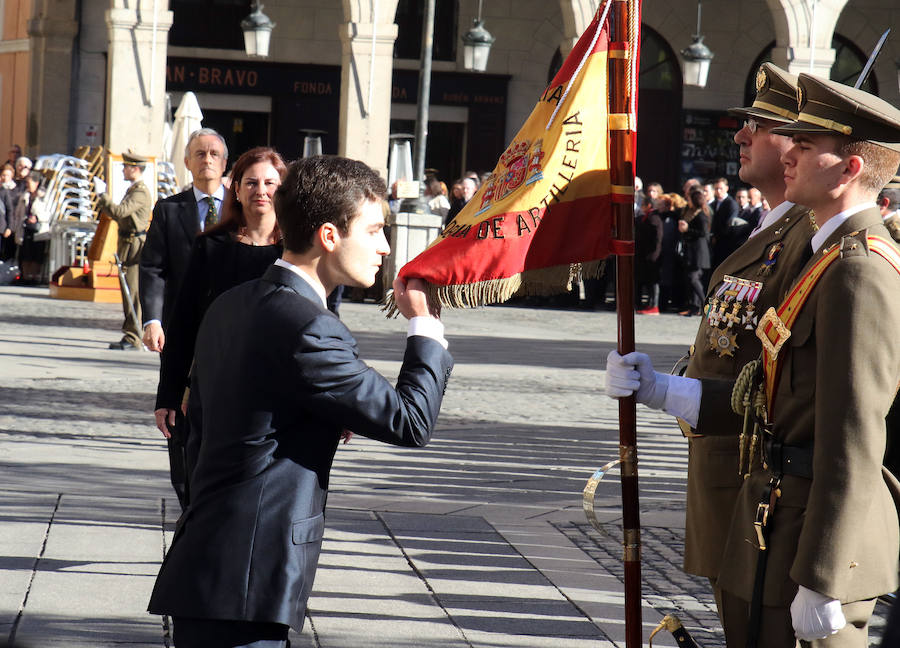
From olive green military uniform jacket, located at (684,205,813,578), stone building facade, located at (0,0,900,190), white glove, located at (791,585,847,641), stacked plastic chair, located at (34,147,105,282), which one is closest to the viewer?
white glove, located at (791,585,847,641)

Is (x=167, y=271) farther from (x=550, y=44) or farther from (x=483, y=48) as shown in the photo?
(x=550, y=44)

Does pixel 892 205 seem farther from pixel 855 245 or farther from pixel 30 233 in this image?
pixel 30 233

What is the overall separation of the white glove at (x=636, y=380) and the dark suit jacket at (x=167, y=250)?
313 cm

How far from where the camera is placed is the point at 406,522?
22.1 ft

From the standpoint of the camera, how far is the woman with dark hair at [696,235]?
19.6m

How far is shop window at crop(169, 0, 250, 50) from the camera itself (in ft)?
92.2

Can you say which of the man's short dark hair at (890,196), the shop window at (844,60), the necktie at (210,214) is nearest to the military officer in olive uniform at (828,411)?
the necktie at (210,214)

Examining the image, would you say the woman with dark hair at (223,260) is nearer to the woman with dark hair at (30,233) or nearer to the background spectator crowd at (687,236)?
the background spectator crowd at (687,236)

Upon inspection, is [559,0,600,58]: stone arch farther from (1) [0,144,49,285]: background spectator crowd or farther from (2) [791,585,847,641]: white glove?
(2) [791,585,847,641]: white glove

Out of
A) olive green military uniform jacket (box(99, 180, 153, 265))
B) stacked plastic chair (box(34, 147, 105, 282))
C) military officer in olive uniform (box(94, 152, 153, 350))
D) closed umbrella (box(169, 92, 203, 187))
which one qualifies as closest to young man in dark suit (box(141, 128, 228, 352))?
military officer in olive uniform (box(94, 152, 153, 350))

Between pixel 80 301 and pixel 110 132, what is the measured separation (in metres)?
4.59

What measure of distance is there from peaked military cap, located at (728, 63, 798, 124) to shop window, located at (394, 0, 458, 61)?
2528 centimetres

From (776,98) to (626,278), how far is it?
0.73 m

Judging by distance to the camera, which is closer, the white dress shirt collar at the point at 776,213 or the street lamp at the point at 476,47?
the white dress shirt collar at the point at 776,213
